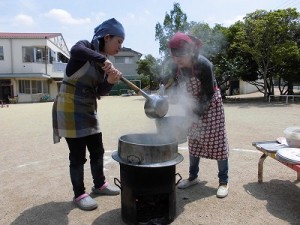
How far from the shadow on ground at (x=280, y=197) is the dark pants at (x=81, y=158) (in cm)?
188

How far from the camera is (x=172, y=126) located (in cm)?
338

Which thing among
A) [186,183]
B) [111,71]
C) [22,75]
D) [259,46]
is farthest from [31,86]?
[111,71]

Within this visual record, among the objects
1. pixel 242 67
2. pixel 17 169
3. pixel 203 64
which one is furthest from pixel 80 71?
pixel 242 67

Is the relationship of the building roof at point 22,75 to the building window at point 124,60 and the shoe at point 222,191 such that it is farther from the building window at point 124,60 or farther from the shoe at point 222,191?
the shoe at point 222,191

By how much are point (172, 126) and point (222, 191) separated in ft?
3.53

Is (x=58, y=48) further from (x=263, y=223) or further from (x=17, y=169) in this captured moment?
(x=263, y=223)

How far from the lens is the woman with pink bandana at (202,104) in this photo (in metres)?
3.34

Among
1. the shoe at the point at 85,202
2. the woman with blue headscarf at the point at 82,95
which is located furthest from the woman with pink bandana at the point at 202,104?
the shoe at the point at 85,202

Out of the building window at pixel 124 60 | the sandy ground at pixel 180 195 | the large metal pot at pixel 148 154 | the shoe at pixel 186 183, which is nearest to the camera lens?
the large metal pot at pixel 148 154

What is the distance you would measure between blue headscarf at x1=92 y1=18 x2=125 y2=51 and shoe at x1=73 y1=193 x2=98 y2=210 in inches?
64.3

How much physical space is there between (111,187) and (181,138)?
1101 millimetres

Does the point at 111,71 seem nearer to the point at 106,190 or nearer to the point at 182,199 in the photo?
the point at 106,190

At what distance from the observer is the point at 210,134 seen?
145 inches

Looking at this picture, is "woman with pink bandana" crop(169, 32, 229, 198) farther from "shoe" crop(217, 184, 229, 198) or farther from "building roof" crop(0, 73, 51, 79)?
"building roof" crop(0, 73, 51, 79)
